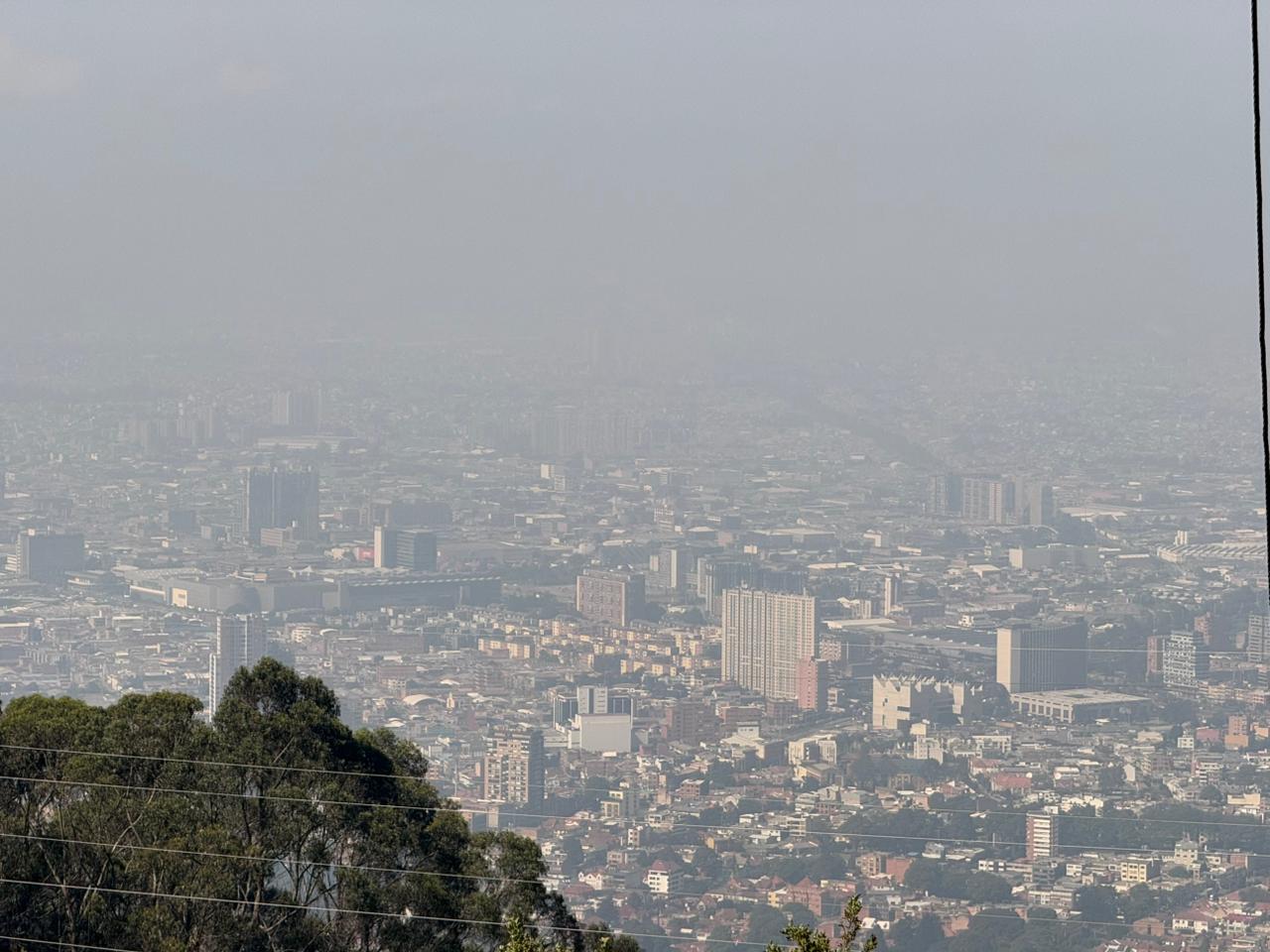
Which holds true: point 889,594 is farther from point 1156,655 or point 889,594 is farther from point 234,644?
point 234,644

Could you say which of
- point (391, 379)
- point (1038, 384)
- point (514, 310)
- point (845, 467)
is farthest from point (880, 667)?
point (514, 310)

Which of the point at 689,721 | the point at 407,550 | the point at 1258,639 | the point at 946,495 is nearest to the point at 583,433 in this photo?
the point at 946,495

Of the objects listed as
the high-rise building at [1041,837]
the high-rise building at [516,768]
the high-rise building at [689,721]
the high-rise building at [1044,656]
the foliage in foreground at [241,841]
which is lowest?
the high-rise building at [516,768]

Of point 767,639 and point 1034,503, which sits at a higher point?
point 1034,503

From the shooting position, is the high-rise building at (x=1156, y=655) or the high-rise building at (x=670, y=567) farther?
the high-rise building at (x=670, y=567)

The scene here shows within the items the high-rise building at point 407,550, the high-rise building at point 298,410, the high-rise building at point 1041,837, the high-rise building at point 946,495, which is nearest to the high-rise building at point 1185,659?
the high-rise building at point 1041,837

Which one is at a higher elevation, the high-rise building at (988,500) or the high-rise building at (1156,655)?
the high-rise building at (988,500)

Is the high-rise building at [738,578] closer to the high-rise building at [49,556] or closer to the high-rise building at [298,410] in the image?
the high-rise building at [49,556]
